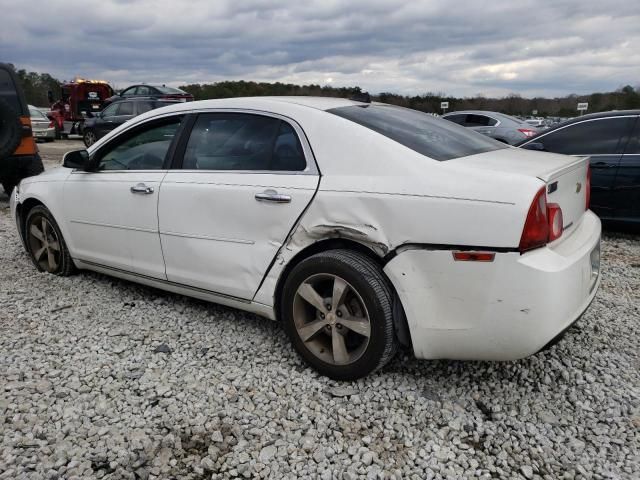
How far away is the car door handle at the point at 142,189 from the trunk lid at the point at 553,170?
2.01 metres

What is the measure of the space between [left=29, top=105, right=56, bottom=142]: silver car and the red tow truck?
0.90m

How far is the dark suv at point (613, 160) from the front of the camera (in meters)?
5.53

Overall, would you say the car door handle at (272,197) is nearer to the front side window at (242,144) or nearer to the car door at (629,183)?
the front side window at (242,144)

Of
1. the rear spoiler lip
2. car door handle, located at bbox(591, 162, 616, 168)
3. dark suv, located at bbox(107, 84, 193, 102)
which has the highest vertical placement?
dark suv, located at bbox(107, 84, 193, 102)

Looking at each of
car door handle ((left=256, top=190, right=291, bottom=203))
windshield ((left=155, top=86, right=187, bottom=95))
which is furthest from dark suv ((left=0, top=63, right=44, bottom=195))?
windshield ((left=155, top=86, right=187, bottom=95))

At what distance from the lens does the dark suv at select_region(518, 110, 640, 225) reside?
553 cm

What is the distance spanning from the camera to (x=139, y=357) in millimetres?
3070

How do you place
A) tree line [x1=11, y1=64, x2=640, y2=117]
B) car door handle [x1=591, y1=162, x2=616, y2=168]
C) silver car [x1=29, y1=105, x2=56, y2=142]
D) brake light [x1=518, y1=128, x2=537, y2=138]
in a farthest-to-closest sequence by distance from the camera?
1. tree line [x1=11, y1=64, x2=640, y2=117]
2. silver car [x1=29, y1=105, x2=56, y2=142]
3. brake light [x1=518, y1=128, x2=537, y2=138]
4. car door handle [x1=591, y1=162, x2=616, y2=168]

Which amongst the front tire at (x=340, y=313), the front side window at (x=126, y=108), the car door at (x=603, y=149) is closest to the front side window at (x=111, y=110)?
the front side window at (x=126, y=108)

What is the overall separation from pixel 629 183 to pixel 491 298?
423cm

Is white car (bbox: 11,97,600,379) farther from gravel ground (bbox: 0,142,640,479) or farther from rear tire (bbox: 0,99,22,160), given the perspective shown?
rear tire (bbox: 0,99,22,160)

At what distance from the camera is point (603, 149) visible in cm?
578

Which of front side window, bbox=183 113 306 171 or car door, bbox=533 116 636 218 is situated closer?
front side window, bbox=183 113 306 171

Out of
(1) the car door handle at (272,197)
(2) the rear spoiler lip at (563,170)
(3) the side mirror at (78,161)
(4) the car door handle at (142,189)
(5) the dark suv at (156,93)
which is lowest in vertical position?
(4) the car door handle at (142,189)
